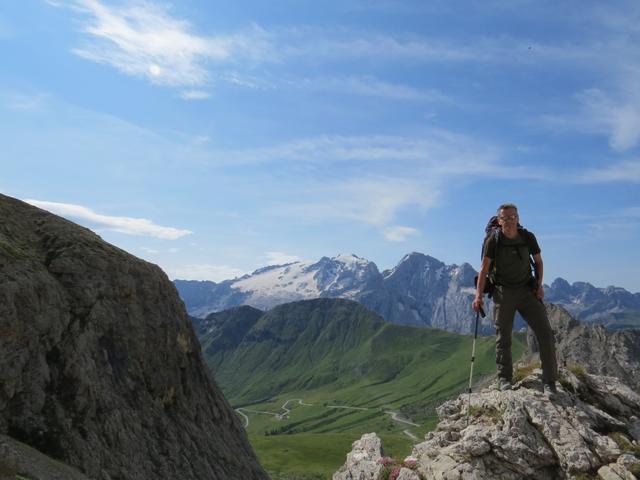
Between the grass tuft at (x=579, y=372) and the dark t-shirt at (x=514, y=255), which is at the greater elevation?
the dark t-shirt at (x=514, y=255)

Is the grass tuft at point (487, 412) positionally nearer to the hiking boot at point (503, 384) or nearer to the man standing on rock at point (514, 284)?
the hiking boot at point (503, 384)

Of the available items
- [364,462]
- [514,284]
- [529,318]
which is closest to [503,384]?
[529,318]

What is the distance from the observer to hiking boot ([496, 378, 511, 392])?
23219mm

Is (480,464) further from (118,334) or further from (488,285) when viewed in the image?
(118,334)

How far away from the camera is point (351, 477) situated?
25.9 metres

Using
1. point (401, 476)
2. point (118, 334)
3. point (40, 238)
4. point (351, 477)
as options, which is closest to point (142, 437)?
point (118, 334)

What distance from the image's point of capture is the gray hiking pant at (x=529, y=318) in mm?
21422

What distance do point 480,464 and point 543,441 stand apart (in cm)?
272

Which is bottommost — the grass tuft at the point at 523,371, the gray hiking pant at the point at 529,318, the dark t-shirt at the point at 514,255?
the grass tuft at the point at 523,371

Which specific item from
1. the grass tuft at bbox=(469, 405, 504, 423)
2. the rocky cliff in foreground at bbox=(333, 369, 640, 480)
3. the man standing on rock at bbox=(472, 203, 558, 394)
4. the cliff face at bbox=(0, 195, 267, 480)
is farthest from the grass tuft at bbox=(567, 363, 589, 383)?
the cliff face at bbox=(0, 195, 267, 480)

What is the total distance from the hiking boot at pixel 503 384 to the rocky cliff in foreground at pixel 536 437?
338mm

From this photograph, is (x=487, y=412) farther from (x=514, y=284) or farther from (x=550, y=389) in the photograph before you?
(x=514, y=284)

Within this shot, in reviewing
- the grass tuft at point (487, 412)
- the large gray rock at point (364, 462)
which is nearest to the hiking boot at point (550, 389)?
the grass tuft at point (487, 412)

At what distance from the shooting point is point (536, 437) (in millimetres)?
20219
